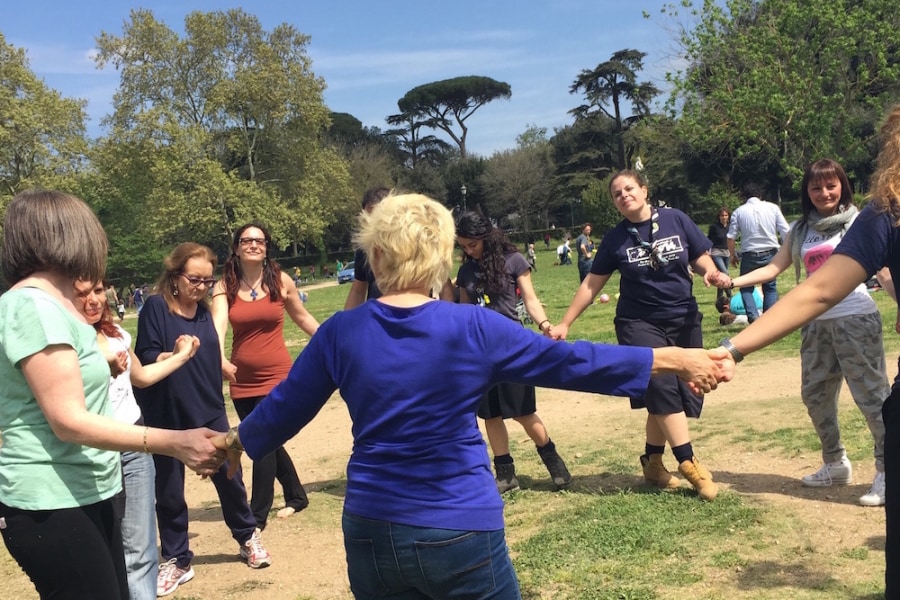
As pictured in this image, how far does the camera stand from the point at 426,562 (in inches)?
90.7

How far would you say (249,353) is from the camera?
5.63 metres

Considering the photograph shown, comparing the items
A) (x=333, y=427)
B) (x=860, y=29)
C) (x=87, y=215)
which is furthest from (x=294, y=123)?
(x=87, y=215)

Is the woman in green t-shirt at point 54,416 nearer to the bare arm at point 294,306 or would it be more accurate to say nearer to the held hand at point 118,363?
the held hand at point 118,363

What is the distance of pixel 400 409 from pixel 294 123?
141 feet

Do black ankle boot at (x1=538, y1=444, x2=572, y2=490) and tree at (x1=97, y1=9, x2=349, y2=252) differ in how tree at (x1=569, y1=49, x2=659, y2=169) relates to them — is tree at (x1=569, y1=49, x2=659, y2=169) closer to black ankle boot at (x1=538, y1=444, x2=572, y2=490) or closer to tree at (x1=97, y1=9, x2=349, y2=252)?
tree at (x1=97, y1=9, x2=349, y2=252)

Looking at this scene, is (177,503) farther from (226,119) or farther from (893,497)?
(226,119)

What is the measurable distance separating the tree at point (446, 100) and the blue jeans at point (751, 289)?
259 feet

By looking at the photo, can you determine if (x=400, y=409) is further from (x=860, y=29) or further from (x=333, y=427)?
(x=860, y=29)

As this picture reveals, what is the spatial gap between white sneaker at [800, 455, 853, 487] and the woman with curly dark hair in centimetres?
162

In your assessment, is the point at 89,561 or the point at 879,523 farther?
the point at 879,523

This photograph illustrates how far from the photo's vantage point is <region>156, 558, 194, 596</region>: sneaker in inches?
185

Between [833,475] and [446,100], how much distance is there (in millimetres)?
89389

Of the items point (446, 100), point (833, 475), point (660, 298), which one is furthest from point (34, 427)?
point (446, 100)

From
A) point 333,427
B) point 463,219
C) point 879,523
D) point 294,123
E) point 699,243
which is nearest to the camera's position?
point 879,523
